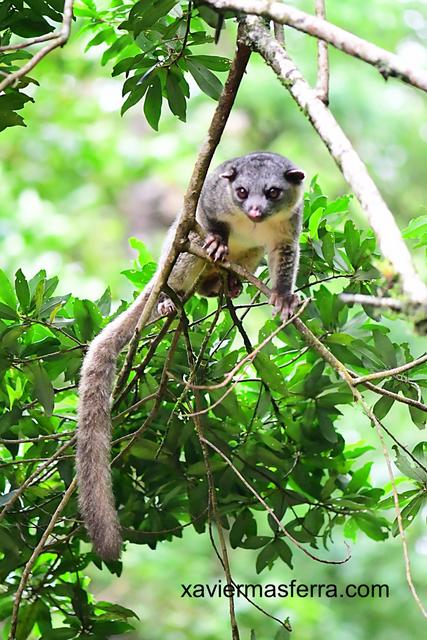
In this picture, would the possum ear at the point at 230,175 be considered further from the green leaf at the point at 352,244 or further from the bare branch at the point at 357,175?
the bare branch at the point at 357,175

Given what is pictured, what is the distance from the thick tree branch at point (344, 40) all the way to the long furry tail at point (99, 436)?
1323mm

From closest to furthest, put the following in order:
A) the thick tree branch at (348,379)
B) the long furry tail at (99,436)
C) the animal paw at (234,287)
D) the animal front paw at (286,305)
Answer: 1. the thick tree branch at (348,379)
2. the long furry tail at (99,436)
3. the animal front paw at (286,305)
4. the animal paw at (234,287)

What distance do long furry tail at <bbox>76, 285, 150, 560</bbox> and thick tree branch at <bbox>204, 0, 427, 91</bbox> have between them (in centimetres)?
132

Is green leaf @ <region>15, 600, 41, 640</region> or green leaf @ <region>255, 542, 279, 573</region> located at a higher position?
green leaf @ <region>255, 542, 279, 573</region>

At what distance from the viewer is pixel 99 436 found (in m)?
→ 2.60

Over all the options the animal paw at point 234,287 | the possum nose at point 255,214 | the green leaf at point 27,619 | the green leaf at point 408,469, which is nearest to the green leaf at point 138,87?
the possum nose at point 255,214

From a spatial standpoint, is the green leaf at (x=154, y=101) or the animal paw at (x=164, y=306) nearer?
the green leaf at (x=154, y=101)

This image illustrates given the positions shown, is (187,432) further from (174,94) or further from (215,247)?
(174,94)

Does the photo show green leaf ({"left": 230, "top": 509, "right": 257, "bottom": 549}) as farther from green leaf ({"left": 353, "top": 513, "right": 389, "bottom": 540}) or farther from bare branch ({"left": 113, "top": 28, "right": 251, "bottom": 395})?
bare branch ({"left": 113, "top": 28, "right": 251, "bottom": 395})

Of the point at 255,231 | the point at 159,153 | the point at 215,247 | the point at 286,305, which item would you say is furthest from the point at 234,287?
the point at 159,153

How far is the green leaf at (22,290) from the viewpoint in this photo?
2.72m

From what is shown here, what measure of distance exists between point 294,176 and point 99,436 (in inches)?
60.1

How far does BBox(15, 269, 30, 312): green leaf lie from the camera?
2.72 m

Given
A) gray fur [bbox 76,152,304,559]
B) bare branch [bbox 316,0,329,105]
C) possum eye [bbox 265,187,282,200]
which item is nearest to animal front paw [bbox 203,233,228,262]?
gray fur [bbox 76,152,304,559]
